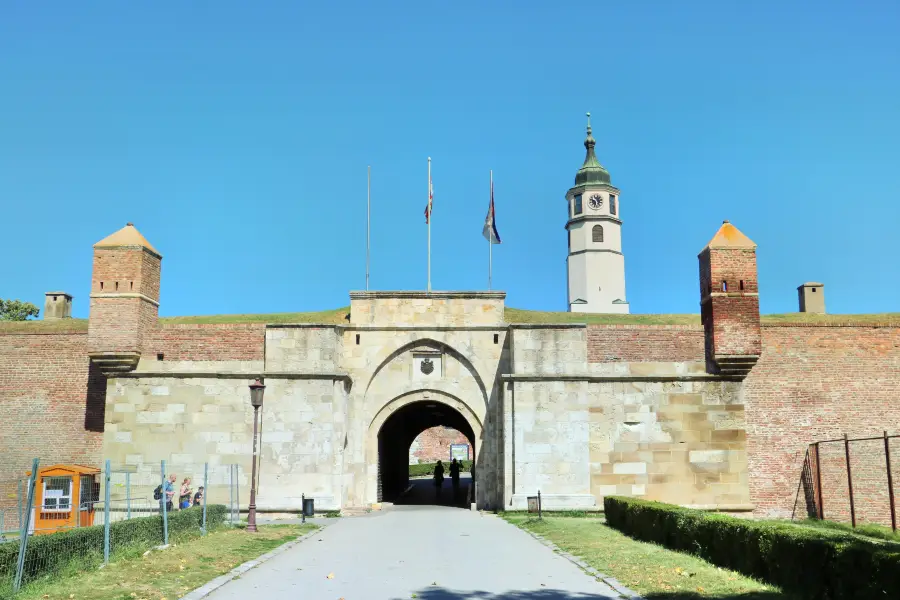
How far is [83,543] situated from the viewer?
11406mm

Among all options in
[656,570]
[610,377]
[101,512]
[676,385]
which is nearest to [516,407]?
[610,377]

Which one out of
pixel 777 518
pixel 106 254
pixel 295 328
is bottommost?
pixel 777 518

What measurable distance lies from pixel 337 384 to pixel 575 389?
6.58 m

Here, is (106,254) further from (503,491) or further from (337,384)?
(503,491)

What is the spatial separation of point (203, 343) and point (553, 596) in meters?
16.1

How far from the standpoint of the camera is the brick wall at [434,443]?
211 ft

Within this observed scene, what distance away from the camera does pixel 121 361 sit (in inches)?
900

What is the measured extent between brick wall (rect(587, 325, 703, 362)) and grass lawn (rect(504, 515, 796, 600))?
7101mm

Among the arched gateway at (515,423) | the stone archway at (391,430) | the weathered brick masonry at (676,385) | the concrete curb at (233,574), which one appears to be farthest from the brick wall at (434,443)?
the concrete curb at (233,574)

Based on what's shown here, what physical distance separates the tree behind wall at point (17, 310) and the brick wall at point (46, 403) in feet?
105

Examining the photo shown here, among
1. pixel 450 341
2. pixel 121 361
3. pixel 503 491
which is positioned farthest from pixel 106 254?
pixel 503 491

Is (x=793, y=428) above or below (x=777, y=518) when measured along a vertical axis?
above

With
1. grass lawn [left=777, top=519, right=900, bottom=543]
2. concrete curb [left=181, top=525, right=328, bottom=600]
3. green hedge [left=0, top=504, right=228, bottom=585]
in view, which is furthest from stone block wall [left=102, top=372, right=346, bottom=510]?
grass lawn [left=777, top=519, right=900, bottom=543]

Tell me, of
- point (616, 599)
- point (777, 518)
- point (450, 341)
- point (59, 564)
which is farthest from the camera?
point (450, 341)
